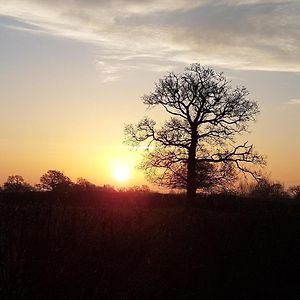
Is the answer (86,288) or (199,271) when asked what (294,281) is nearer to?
(199,271)

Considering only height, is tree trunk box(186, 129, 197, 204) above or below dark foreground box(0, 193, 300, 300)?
above

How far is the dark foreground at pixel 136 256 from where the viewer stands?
905 cm

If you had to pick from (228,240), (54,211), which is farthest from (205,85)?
(54,211)

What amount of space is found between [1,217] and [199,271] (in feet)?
14.7

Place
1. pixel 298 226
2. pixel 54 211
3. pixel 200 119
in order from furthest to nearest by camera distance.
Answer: pixel 200 119 < pixel 298 226 < pixel 54 211

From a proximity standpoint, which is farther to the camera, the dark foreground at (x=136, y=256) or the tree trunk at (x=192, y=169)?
the tree trunk at (x=192, y=169)

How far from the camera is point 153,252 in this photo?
11.5 m

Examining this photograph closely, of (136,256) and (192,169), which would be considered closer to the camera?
(136,256)

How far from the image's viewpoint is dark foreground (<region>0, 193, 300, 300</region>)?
9047 millimetres

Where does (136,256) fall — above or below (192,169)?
below

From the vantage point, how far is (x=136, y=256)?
11102 mm

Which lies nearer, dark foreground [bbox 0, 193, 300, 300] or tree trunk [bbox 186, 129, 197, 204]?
dark foreground [bbox 0, 193, 300, 300]

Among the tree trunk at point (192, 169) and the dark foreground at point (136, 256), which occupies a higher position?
the tree trunk at point (192, 169)

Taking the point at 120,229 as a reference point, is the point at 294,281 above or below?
below
